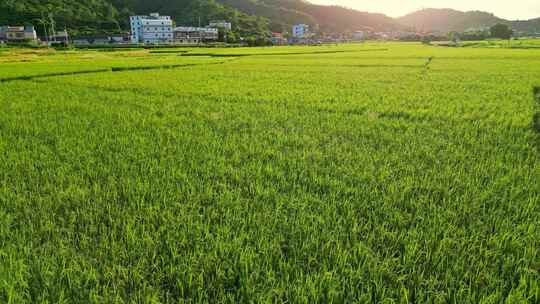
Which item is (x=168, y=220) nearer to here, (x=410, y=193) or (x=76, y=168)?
(x=76, y=168)

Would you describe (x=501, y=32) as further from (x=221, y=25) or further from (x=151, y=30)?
(x=151, y=30)

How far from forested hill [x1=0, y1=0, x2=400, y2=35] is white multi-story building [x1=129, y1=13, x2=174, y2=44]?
157 inches

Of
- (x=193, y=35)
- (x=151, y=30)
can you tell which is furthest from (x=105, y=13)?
(x=193, y=35)

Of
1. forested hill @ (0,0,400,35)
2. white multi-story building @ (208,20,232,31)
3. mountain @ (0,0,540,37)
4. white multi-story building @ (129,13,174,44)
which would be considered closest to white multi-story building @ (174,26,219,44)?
white multi-story building @ (129,13,174,44)

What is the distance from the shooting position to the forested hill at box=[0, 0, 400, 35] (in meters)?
62.2

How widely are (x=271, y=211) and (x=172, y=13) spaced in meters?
105

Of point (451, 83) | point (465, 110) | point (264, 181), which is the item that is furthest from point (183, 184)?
point (451, 83)

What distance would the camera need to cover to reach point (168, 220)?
95.3 inches

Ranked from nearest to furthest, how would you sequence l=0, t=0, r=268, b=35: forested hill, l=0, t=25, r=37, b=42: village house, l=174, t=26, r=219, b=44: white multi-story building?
1. l=0, t=25, r=37, b=42: village house
2. l=0, t=0, r=268, b=35: forested hill
3. l=174, t=26, r=219, b=44: white multi-story building

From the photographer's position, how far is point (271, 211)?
2566mm

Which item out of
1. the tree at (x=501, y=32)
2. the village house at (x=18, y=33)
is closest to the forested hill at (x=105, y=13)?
the village house at (x=18, y=33)

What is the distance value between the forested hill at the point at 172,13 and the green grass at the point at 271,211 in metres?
73.9

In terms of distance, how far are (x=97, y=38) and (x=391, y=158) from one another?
72870 mm

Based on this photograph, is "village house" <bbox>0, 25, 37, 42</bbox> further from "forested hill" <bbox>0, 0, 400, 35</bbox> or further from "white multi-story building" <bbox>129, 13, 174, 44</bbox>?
"white multi-story building" <bbox>129, 13, 174, 44</bbox>
